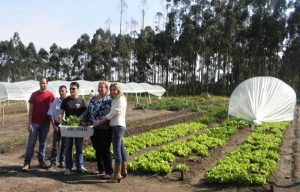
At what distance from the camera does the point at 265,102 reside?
→ 46.4ft

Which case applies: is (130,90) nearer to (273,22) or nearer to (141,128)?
(141,128)

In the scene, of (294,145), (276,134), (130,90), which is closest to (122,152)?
(294,145)

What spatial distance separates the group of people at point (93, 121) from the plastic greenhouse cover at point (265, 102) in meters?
6.72

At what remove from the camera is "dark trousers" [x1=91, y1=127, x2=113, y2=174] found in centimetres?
834

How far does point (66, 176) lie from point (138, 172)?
163 cm

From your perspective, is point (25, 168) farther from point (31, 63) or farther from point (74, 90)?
point (31, 63)

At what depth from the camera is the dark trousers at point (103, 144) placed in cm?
834

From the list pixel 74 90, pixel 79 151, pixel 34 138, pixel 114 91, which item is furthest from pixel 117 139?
pixel 34 138

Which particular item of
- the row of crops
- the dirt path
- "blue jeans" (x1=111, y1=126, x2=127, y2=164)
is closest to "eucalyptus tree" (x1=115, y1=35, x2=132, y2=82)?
the row of crops

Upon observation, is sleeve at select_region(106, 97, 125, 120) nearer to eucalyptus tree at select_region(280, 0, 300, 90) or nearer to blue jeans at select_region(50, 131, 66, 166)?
blue jeans at select_region(50, 131, 66, 166)

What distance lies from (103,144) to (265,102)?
7.59 meters

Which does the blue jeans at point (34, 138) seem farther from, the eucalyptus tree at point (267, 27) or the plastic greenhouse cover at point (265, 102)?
the eucalyptus tree at point (267, 27)

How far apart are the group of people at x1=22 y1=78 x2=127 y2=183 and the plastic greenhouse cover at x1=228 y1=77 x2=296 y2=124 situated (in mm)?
6722

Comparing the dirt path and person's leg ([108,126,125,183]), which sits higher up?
person's leg ([108,126,125,183])
